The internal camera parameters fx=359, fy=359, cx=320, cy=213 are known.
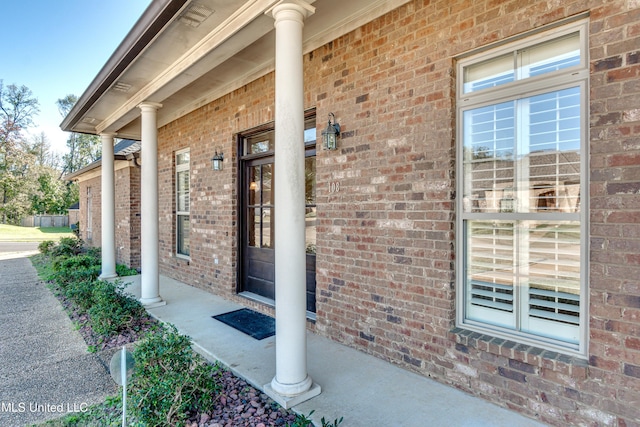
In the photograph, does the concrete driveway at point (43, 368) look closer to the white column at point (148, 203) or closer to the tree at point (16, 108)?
the white column at point (148, 203)

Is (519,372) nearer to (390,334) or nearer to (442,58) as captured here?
(390,334)

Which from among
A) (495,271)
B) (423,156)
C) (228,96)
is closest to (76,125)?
(228,96)

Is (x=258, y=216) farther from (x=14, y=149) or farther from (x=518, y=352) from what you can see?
(x=14, y=149)

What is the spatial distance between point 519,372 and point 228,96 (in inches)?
205

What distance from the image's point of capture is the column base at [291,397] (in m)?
2.66

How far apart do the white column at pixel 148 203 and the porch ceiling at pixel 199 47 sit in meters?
0.34

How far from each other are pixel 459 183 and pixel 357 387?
1844 mm

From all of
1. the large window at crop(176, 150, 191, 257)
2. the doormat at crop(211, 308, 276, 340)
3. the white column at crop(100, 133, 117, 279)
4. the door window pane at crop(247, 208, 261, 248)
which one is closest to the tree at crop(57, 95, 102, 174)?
the white column at crop(100, 133, 117, 279)

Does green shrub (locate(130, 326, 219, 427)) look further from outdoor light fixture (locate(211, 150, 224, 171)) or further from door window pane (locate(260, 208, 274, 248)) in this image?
outdoor light fixture (locate(211, 150, 224, 171))

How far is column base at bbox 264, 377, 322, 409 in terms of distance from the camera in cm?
266

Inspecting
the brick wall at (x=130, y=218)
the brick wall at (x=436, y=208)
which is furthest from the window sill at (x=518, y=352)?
the brick wall at (x=130, y=218)

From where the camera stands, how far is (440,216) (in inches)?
115

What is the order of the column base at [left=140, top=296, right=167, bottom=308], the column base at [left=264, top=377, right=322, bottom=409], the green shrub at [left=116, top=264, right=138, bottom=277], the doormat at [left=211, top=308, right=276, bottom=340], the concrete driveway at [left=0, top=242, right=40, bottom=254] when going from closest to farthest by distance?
1. the column base at [left=264, top=377, right=322, bottom=409]
2. the doormat at [left=211, top=308, right=276, bottom=340]
3. the column base at [left=140, top=296, right=167, bottom=308]
4. the green shrub at [left=116, top=264, right=138, bottom=277]
5. the concrete driveway at [left=0, top=242, right=40, bottom=254]

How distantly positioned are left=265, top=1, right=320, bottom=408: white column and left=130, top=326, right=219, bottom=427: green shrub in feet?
1.67
